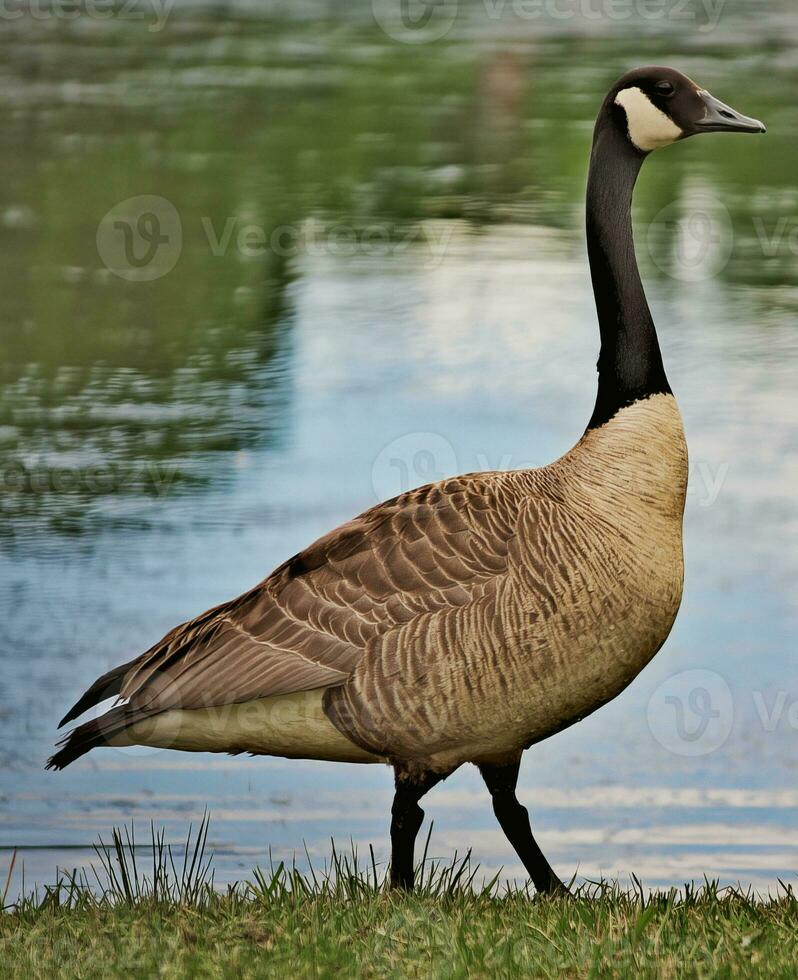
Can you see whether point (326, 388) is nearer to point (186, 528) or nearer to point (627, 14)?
point (186, 528)

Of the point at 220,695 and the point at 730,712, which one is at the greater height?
the point at 220,695

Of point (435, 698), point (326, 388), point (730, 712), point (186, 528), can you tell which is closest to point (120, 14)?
point (326, 388)

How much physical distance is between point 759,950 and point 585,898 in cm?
69

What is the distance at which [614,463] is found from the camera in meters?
5.68

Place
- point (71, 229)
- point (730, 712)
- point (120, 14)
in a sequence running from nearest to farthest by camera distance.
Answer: point (730, 712) → point (71, 229) → point (120, 14)

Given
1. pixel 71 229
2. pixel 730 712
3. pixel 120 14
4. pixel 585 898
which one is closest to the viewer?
pixel 585 898
